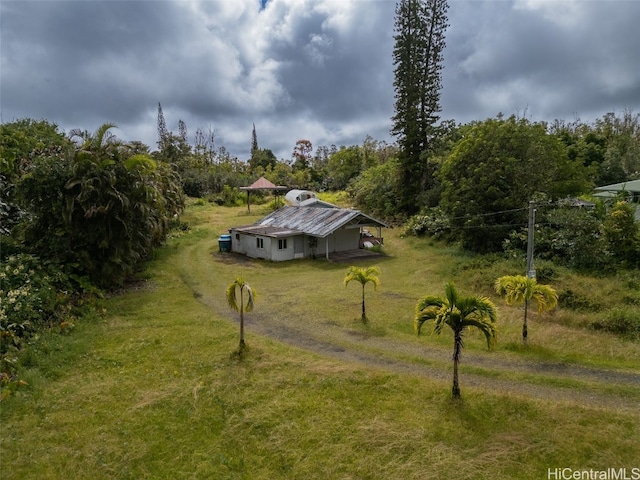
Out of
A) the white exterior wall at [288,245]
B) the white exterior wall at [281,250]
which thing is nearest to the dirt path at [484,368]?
the white exterior wall at [281,250]

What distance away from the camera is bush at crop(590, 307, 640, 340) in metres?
13.6

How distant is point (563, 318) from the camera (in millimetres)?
15172

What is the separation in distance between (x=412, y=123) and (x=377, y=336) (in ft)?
102

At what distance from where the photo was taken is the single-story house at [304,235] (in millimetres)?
28125

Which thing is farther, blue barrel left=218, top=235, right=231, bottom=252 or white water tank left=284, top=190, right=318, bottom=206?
white water tank left=284, top=190, right=318, bottom=206

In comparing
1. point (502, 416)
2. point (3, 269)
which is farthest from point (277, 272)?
point (502, 416)

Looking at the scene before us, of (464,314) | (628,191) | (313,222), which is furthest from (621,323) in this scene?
(313,222)

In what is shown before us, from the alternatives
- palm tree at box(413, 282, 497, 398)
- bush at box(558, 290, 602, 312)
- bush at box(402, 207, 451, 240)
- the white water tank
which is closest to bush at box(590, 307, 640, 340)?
bush at box(558, 290, 602, 312)

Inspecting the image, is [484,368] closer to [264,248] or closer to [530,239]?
[530,239]

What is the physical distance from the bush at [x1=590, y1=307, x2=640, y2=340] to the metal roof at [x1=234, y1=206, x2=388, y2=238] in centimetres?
1625

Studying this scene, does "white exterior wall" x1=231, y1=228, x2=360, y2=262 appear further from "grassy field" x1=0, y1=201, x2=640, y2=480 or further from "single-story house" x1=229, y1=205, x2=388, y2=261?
"grassy field" x1=0, y1=201, x2=640, y2=480

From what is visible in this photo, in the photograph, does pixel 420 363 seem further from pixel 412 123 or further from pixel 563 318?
pixel 412 123

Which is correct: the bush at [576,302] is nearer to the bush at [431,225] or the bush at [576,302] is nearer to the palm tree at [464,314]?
the palm tree at [464,314]

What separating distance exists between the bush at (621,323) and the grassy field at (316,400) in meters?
0.47
